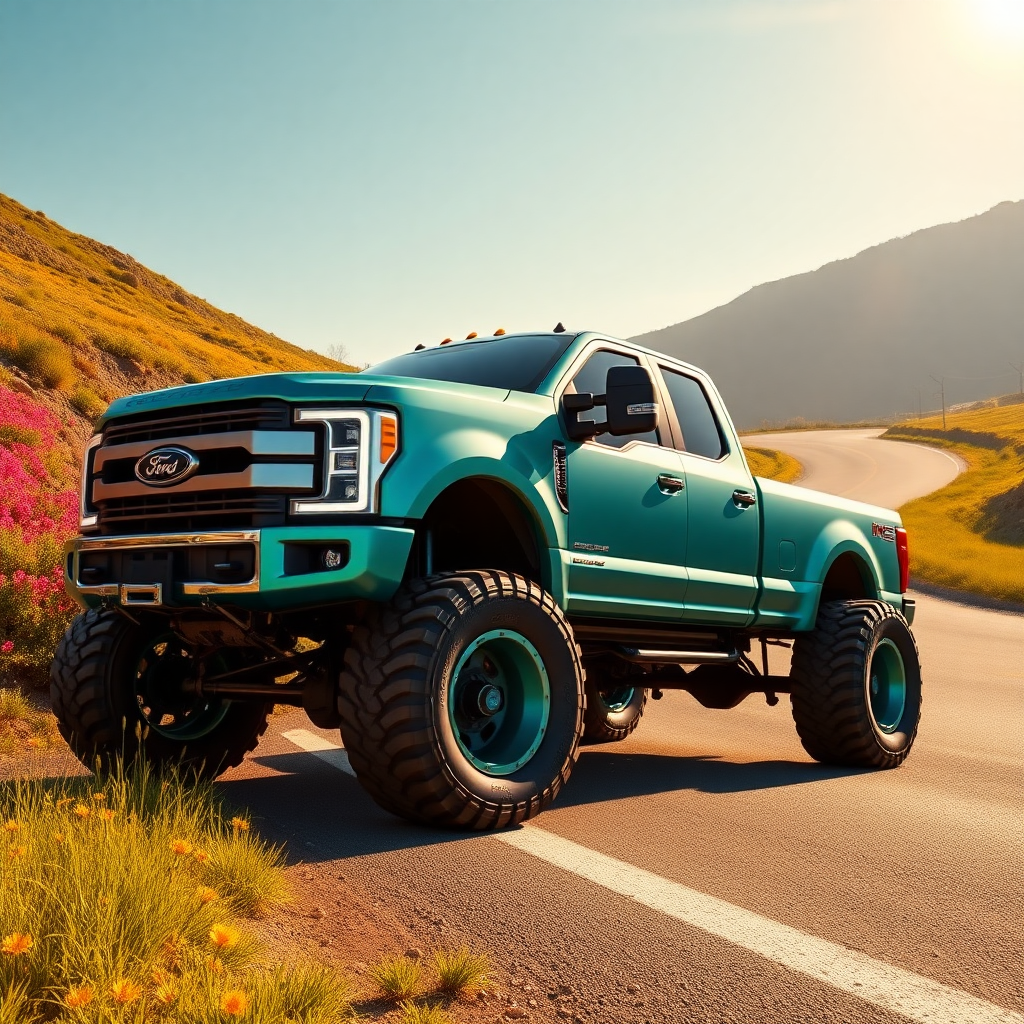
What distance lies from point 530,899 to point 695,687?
3.90m

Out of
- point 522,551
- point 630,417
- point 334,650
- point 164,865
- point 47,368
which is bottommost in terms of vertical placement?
point 164,865

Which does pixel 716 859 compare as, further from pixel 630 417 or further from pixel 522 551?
pixel 630 417

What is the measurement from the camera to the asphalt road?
2.89 meters

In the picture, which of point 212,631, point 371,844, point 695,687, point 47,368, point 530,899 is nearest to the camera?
point 530,899

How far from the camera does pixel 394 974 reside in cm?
267

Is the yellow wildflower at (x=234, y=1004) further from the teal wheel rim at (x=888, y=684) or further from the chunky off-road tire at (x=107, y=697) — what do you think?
the teal wheel rim at (x=888, y=684)

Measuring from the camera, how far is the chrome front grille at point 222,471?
423 cm

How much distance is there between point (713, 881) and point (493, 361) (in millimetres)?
2962

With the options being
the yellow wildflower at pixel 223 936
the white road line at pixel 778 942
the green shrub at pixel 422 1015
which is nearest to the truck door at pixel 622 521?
the white road line at pixel 778 942

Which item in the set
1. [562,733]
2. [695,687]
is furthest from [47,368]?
[562,733]

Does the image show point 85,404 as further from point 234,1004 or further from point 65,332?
point 234,1004

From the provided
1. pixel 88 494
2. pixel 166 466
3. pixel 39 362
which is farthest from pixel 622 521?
pixel 39 362

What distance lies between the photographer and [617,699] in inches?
329

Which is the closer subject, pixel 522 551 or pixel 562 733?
pixel 562 733
